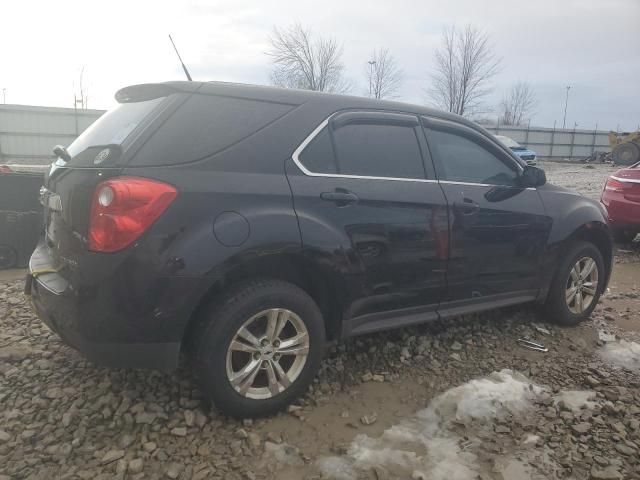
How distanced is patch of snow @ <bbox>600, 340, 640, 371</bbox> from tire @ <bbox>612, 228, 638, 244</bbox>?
3.47 meters

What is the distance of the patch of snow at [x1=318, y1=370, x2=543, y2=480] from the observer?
7.62 ft

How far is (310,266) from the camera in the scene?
2.73 meters

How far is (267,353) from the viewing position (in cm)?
261

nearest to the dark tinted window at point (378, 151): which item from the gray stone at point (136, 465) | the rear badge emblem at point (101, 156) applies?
the rear badge emblem at point (101, 156)

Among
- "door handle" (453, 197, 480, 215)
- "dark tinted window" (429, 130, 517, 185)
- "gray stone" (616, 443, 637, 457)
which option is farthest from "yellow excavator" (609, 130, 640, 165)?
"gray stone" (616, 443, 637, 457)

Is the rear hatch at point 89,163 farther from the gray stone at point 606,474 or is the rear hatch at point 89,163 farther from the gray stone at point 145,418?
the gray stone at point 606,474

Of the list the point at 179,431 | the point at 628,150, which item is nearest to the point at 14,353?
the point at 179,431

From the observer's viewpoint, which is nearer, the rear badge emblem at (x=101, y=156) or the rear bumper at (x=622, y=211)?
the rear badge emblem at (x=101, y=156)

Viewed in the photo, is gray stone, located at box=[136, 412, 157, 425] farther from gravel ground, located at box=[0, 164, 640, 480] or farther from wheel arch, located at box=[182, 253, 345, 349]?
wheel arch, located at box=[182, 253, 345, 349]

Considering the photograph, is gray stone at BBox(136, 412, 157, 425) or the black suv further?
gray stone at BBox(136, 412, 157, 425)

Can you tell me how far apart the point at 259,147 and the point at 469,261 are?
5.39 ft

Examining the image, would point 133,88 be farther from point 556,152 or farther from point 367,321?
point 556,152

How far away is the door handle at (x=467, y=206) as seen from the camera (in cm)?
330

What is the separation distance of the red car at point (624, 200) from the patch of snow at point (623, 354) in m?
3.29
